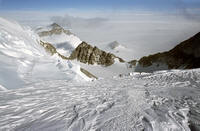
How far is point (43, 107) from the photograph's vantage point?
6.00 meters

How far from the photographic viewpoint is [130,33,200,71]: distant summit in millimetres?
60234

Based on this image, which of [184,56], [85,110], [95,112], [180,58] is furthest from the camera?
[180,58]

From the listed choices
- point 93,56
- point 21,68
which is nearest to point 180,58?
point 93,56

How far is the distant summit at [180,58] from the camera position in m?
60.2

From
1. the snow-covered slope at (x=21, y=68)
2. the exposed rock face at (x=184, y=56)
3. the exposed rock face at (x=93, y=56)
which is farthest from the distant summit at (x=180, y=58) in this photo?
the snow-covered slope at (x=21, y=68)

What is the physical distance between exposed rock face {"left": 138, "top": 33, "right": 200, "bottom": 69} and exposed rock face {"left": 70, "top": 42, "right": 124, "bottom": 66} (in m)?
47.9

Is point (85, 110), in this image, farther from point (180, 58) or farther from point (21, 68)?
point (180, 58)

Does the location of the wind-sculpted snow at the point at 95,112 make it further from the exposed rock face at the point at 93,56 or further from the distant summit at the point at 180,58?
the exposed rock face at the point at 93,56

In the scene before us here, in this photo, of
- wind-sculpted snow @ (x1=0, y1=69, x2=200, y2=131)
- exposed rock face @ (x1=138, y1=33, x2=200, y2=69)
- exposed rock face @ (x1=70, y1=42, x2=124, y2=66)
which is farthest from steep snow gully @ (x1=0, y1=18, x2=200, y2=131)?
exposed rock face @ (x1=70, y1=42, x2=124, y2=66)

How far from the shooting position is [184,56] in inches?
2608

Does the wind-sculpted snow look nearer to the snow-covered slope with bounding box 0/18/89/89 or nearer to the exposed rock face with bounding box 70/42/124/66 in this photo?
the snow-covered slope with bounding box 0/18/89/89

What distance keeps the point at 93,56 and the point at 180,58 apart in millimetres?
68106

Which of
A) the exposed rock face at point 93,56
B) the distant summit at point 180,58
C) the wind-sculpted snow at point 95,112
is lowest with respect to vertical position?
the wind-sculpted snow at point 95,112

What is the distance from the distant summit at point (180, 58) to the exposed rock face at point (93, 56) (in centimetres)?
4387
